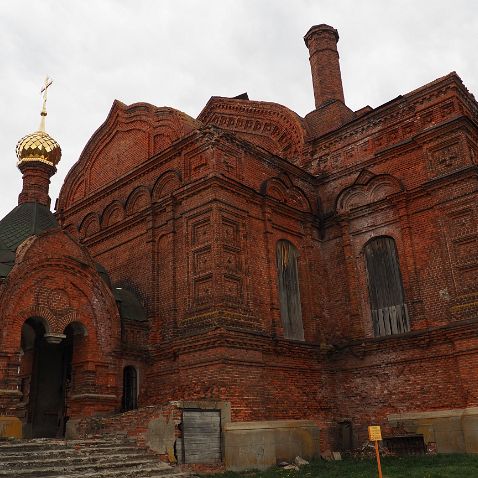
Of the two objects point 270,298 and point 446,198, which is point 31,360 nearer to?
point 270,298

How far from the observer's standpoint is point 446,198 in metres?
11.7

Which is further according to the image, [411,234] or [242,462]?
[411,234]

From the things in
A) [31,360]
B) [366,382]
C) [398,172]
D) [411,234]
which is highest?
[398,172]

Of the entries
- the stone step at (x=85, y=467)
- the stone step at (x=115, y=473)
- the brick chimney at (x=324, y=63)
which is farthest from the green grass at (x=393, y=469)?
the brick chimney at (x=324, y=63)

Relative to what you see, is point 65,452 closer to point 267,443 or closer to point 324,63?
point 267,443

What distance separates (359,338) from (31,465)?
7.46 m

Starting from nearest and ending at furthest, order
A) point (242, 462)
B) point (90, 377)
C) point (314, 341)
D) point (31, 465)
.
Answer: point (31, 465) → point (242, 462) → point (90, 377) → point (314, 341)

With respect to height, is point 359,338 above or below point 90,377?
above

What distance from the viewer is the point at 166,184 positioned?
1321cm

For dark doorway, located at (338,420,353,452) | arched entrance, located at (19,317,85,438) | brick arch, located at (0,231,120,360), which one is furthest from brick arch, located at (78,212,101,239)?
dark doorway, located at (338,420,353,452)

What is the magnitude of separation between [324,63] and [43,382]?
42.3 ft

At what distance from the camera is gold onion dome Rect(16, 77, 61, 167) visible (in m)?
14.6

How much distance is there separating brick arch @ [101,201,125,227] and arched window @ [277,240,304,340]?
4373mm

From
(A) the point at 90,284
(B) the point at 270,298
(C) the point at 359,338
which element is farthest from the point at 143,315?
(C) the point at 359,338
